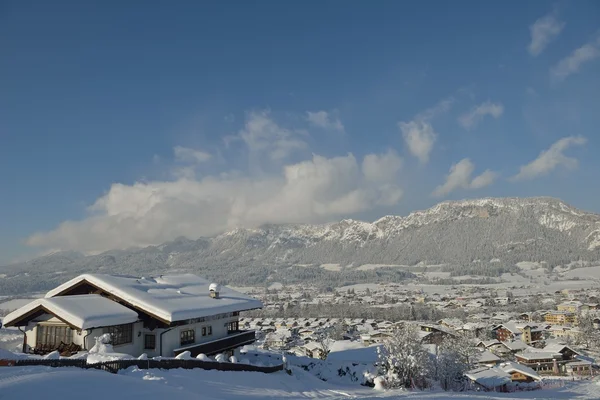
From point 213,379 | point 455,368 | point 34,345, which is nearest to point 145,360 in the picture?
point 213,379

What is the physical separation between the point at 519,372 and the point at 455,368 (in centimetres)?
2652

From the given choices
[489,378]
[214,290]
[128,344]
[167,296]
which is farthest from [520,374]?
[128,344]

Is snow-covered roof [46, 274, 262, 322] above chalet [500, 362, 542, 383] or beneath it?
above

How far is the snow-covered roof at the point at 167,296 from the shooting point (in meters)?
19.8

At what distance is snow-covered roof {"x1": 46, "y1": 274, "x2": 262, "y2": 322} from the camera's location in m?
19.8

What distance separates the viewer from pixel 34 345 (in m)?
19.1

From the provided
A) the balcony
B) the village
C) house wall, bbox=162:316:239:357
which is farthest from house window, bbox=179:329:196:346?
the village

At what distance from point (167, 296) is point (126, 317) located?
296cm

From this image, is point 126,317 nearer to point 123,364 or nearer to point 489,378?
point 123,364

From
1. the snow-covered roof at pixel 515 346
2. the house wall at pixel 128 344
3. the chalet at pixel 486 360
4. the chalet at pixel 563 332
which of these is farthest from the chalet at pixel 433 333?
the house wall at pixel 128 344

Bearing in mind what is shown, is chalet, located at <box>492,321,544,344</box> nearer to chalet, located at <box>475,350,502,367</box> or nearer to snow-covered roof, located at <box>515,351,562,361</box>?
snow-covered roof, located at <box>515,351,562,361</box>

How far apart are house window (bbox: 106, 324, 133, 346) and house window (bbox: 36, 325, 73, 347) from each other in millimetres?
1647

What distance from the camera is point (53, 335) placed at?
1880 centimetres

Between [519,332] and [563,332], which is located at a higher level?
[519,332]
